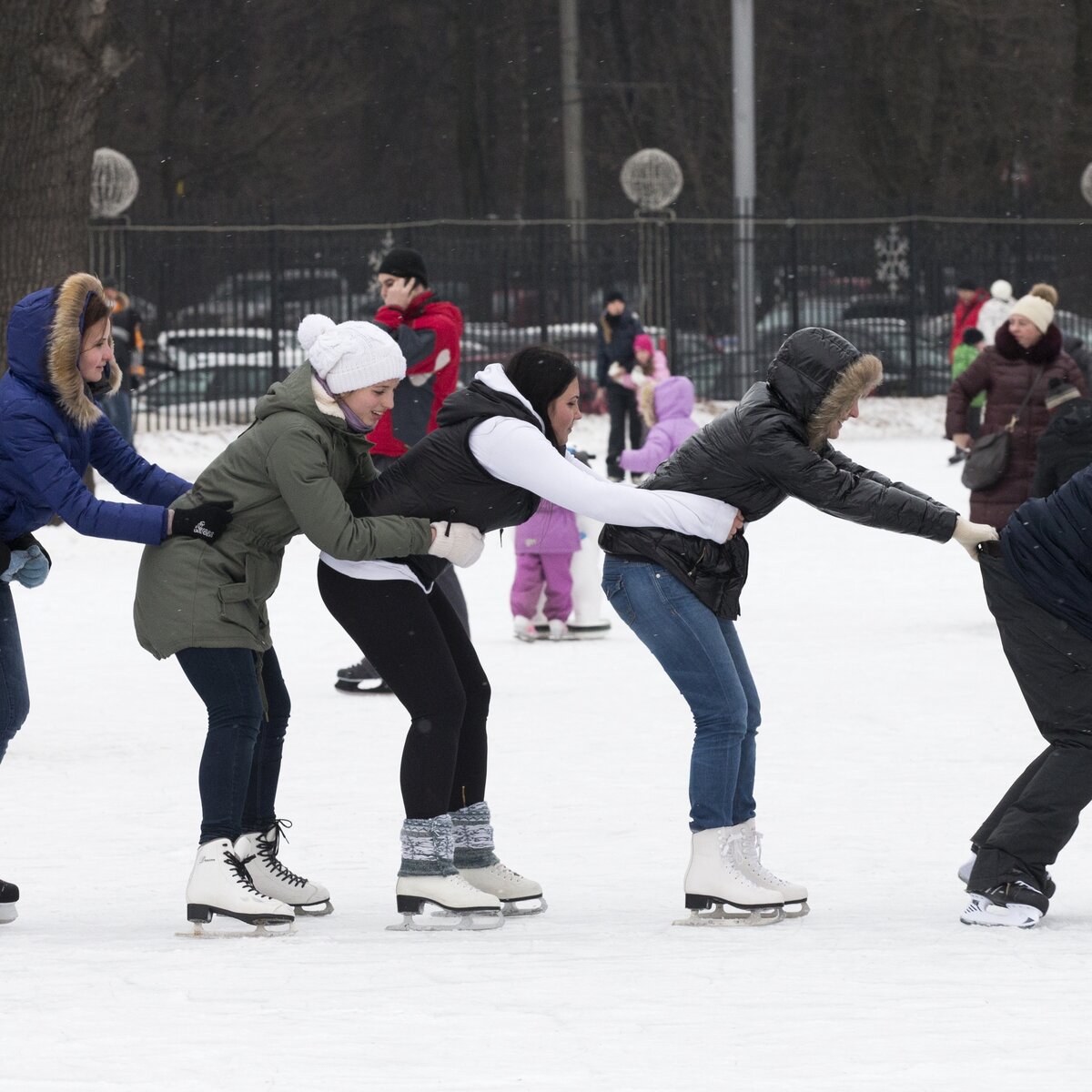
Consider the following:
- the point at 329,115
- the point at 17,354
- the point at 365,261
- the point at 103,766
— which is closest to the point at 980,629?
the point at 103,766

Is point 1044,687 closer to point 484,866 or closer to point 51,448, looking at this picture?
point 484,866

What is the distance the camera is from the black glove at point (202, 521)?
4.64 m

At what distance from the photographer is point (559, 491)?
183 inches

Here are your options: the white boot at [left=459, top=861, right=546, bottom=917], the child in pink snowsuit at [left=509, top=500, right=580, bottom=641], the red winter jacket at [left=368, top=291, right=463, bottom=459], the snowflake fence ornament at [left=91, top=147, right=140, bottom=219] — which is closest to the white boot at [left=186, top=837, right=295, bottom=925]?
the white boot at [left=459, top=861, right=546, bottom=917]

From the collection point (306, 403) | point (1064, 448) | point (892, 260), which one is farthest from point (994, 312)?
point (306, 403)

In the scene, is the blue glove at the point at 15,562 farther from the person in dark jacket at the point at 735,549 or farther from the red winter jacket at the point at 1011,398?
the red winter jacket at the point at 1011,398

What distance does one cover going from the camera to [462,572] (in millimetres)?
12375

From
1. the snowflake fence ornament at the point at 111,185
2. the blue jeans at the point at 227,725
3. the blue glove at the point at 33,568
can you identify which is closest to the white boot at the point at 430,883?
the blue jeans at the point at 227,725

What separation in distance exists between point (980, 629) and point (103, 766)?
177 inches

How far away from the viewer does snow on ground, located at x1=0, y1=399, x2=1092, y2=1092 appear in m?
3.74

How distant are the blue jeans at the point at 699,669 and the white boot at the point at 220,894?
3.29ft

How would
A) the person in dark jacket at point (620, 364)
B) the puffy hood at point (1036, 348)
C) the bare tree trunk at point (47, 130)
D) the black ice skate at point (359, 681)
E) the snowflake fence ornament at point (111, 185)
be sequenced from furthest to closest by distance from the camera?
the snowflake fence ornament at point (111, 185), the person in dark jacket at point (620, 364), the bare tree trunk at point (47, 130), the puffy hood at point (1036, 348), the black ice skate at point (359, 681)

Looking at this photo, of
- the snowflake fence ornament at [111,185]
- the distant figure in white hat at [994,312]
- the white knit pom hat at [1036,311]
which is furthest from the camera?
the snowflake fence ornament at [111,185]

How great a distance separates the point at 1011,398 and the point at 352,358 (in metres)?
5.64
